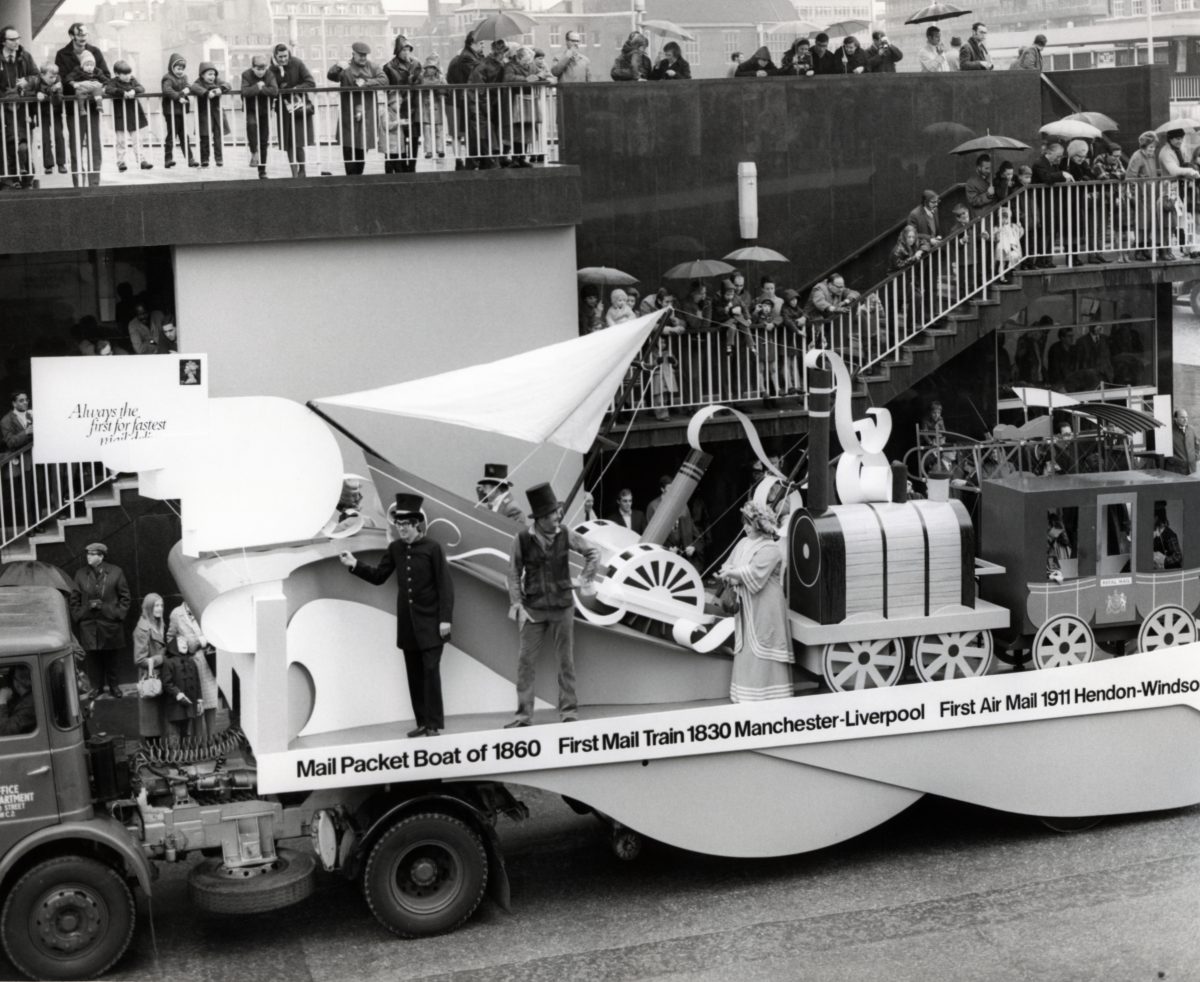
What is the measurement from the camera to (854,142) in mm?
25797

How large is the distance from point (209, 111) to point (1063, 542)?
35.2ft

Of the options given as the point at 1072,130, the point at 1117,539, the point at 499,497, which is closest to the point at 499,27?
the point at 1072,130

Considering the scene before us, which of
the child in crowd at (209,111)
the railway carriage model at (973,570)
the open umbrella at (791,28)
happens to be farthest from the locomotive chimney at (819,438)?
the open umbrella at (791,28)

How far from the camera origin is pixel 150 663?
15977 millimetres

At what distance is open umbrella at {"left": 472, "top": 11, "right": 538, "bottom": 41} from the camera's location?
74.3ft

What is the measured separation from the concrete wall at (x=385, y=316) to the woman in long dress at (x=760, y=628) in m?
6.73

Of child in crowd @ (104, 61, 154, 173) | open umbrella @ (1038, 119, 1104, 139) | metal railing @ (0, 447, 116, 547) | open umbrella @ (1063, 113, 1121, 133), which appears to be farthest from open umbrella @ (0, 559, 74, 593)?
open umbrella @ (1063, 113, 1121, 133)

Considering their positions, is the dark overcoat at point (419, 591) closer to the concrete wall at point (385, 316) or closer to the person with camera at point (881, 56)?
the concrete wall at point (385, 316)

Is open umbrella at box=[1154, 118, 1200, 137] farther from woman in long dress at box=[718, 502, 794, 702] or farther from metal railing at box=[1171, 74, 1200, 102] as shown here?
woman in long dress at box=[718, 502, 794, 702]

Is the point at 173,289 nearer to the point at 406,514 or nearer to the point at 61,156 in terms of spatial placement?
the point at 61,156

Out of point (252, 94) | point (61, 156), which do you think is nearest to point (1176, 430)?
point (252, 94)

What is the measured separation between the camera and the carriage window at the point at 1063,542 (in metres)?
14.4

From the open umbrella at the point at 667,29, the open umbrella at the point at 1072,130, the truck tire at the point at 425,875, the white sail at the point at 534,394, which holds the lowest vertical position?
the truck tire at the point at 425,875

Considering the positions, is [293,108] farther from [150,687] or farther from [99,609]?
[150,687]
